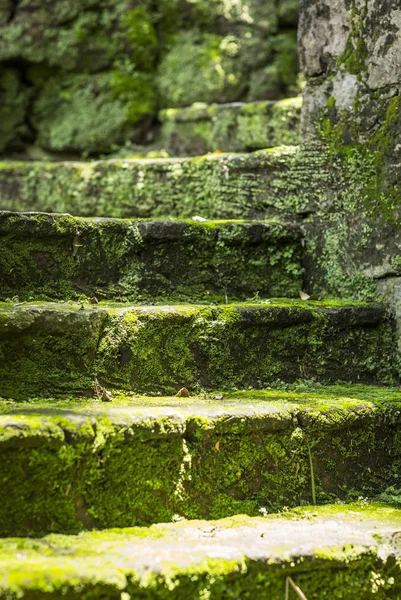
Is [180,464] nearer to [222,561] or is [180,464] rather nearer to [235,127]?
[222,561]

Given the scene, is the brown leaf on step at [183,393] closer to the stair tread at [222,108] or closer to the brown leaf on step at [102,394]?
the brown leaf on step at [102,394]

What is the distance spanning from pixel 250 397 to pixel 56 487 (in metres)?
0.74

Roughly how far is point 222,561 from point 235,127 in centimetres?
279

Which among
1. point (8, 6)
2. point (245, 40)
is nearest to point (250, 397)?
point (245, 40)

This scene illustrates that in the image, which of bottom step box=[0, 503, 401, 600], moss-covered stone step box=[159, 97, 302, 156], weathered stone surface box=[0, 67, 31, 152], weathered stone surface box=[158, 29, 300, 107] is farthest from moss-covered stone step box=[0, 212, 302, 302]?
weathered stone surface box=[0, 67, 31, 152]

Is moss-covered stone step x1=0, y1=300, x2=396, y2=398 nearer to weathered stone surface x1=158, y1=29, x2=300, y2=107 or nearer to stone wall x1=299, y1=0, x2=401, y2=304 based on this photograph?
stone wall x1=299, y1=0, x2=401, y2=304

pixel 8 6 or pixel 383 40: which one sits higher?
pixel 8 6

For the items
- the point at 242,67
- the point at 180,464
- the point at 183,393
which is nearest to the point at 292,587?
the point at 180,464

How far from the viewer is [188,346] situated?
2377 mm

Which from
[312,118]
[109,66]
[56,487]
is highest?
[109,66]

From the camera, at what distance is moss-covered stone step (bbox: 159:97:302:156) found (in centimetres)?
357

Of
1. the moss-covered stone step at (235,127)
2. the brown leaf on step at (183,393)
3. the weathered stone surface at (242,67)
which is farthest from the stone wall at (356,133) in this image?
the weathered stone surface at (242,67)

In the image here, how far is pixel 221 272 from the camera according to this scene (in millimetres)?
2803

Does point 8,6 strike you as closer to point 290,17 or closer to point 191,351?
point 290,17
